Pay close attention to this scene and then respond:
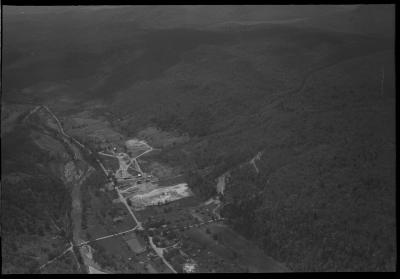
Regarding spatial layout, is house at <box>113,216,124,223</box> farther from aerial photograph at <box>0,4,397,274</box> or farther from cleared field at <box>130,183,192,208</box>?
cleared field at <box>130,183,192,208</box>

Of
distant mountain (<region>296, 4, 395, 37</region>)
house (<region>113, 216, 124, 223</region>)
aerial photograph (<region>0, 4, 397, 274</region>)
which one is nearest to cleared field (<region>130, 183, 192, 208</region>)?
aerial photograph (<region>0, 4, 397, 274</region>)

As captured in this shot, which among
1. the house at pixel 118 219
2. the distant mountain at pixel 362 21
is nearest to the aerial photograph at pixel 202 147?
the house at pixel 118 219

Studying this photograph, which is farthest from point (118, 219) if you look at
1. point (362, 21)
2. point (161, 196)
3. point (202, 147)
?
point (362, 21)

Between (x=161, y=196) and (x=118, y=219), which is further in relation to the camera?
(x=161, y=196)

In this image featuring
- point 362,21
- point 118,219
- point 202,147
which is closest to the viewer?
point 118,219

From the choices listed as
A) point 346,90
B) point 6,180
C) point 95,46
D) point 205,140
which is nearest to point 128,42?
point 95,46

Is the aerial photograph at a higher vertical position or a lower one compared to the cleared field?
higher

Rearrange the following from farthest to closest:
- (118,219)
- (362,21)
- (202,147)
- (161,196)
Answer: (362,21) < (202,147) < (161,196) < (118,219)

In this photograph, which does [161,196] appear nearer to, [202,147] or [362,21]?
[202,147]
